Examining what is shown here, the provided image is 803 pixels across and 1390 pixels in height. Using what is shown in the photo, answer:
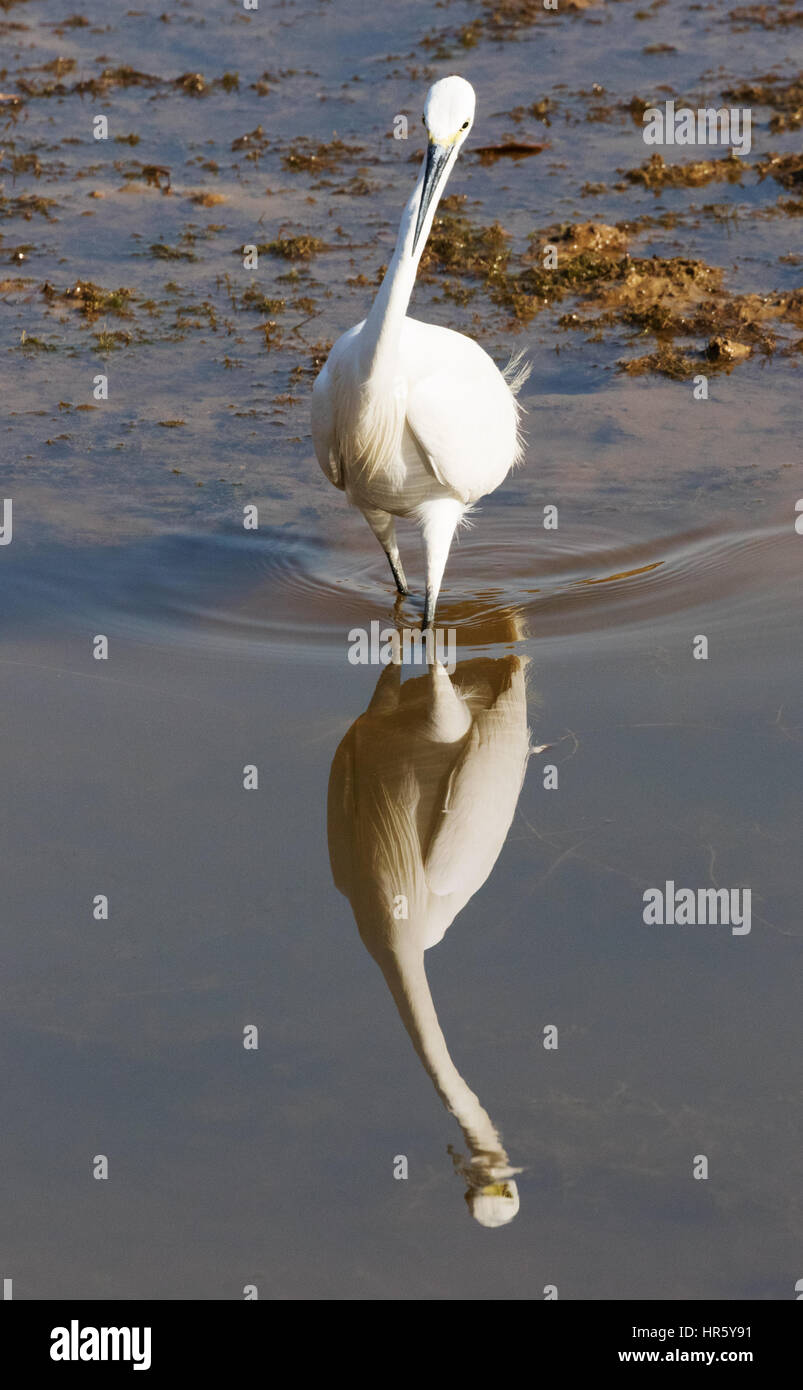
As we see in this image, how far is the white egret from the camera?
203 inches

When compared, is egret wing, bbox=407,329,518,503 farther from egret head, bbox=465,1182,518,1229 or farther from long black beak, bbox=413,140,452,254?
egret head, bbox=465,1182,518,1229

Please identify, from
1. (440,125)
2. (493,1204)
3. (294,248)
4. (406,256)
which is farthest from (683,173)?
(493,1204)

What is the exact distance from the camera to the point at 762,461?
25.4ft

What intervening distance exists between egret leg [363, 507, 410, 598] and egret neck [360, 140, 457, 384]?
1143mm

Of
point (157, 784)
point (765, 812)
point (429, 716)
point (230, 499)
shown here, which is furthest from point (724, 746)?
point (230, 499)

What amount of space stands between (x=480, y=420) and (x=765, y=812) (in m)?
1.96

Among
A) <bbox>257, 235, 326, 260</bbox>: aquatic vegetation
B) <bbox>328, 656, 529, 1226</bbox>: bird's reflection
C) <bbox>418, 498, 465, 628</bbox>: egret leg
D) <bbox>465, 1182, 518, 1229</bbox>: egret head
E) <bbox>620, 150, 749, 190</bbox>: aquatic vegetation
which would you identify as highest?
<bbox>620, 150, 749, 190</bbox>: aquatic vegetation

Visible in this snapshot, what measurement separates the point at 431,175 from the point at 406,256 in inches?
10.5

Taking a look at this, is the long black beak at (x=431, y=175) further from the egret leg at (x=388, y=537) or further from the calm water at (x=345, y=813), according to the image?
the calm water at (x=345, y=813)

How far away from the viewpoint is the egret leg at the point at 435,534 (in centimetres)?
629

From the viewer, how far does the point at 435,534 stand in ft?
20.6

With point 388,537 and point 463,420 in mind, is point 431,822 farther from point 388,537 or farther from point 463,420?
point 388,537

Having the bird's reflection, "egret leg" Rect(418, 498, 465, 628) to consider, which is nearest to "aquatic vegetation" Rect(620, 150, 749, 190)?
"egret leg" Rect(418, 498, 465, 628)
